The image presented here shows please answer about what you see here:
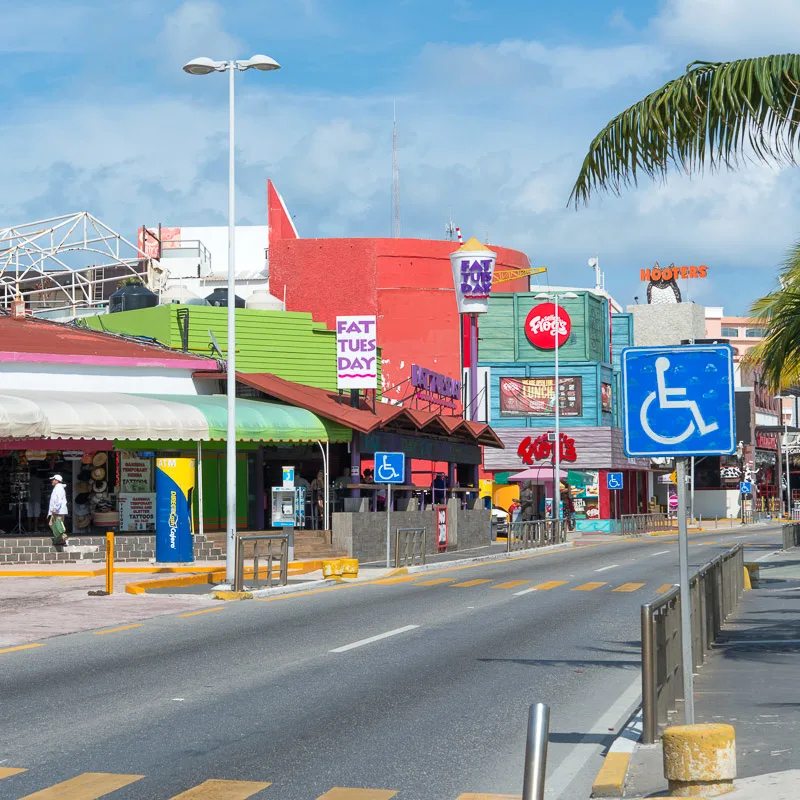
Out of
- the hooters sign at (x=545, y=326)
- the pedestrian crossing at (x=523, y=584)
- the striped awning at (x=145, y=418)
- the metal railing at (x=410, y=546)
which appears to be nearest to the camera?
the pedestrian crossing at (x=523, y=584)

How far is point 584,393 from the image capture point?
76.5 metres

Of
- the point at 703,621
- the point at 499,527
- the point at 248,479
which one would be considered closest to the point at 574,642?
the point at 703,621

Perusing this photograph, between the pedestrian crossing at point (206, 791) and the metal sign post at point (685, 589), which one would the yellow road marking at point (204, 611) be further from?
the metal sign post at point (685, 589)

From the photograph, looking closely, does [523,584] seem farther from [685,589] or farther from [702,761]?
[702,761]

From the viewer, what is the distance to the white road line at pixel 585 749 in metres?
8.12

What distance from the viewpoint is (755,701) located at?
10.8m

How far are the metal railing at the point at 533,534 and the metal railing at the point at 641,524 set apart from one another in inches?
655

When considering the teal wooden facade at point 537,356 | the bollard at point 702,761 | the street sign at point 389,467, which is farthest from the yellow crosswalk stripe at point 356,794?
the teal wooden facade at point 537,356

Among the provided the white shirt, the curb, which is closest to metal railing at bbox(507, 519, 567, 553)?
the white shirt

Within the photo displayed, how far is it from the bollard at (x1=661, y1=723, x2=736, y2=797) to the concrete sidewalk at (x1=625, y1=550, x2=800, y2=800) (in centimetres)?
12

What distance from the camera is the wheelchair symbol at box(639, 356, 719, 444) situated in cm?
841

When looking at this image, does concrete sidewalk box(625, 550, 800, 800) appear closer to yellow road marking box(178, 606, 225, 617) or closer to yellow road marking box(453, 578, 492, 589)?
yellow road marking box(453, 578, 492, 589)

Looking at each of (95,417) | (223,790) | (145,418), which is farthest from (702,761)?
(145,418)

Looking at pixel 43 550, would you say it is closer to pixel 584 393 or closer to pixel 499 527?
pixel 499 527
